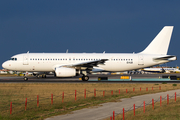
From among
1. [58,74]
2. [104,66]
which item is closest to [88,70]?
[104,66]

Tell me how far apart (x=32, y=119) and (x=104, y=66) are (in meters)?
30.7

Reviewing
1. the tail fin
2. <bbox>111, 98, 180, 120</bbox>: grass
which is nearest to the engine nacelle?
the tail fin

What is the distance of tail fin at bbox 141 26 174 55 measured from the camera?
46.4 meters

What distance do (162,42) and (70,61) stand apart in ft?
61.3

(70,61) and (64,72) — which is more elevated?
(70,61)

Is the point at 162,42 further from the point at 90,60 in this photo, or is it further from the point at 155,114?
the point at 155,114

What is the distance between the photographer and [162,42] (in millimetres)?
46344

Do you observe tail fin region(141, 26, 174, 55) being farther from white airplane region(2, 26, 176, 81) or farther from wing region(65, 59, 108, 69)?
wing region(65, 59, 108, 69)

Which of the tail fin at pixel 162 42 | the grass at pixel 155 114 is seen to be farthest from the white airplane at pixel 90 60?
the grass at pixel 155 114

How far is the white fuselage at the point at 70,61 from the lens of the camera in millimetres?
42406

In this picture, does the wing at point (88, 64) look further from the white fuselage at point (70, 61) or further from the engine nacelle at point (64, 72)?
the white fuselage at point (70, 61)

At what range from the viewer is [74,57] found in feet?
143

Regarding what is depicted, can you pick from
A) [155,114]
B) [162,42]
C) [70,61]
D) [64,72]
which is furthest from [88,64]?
[155,114]

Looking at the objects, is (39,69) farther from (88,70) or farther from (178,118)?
(178,118)
